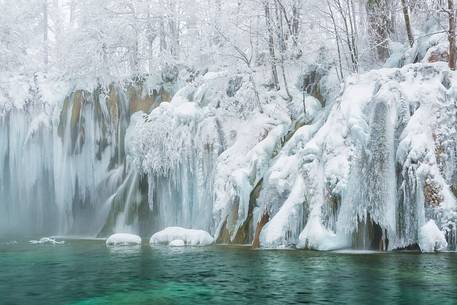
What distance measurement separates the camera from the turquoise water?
9129mm

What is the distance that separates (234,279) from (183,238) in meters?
9.14

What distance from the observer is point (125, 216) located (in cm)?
2562

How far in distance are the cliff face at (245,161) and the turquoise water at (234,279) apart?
1.54 meters

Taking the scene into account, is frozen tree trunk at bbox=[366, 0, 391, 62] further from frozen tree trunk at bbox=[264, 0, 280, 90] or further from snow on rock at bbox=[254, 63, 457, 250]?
snow on rock at bbox=[254, 63, 457, 250]

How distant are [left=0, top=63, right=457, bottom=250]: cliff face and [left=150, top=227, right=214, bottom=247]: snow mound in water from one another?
725 millimetres

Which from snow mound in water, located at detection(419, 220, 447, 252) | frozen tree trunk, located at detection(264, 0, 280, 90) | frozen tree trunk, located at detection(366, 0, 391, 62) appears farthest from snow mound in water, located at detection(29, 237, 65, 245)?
frozen tree trunk, located at detection(366, 0, 391, 62)

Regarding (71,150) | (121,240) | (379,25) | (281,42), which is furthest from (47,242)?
(379,25)

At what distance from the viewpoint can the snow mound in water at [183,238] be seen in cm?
1958

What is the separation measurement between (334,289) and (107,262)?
7054 mm

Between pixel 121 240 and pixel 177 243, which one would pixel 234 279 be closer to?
pixel 177 243

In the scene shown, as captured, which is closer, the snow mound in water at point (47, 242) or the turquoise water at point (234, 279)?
the turquoise water at point (234, 279)

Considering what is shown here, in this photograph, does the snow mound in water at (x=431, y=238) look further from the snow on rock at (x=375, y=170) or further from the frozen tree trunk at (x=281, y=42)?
the frozen tree trunk at (x=281, y=42)

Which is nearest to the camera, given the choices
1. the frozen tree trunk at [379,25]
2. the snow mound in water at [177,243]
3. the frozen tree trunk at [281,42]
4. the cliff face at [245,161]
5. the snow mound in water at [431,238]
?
the snow mound in water at [431,238]

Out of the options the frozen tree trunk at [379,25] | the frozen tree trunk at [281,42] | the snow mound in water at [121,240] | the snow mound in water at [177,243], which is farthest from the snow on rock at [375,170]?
the snow mound in water at [121,240]
